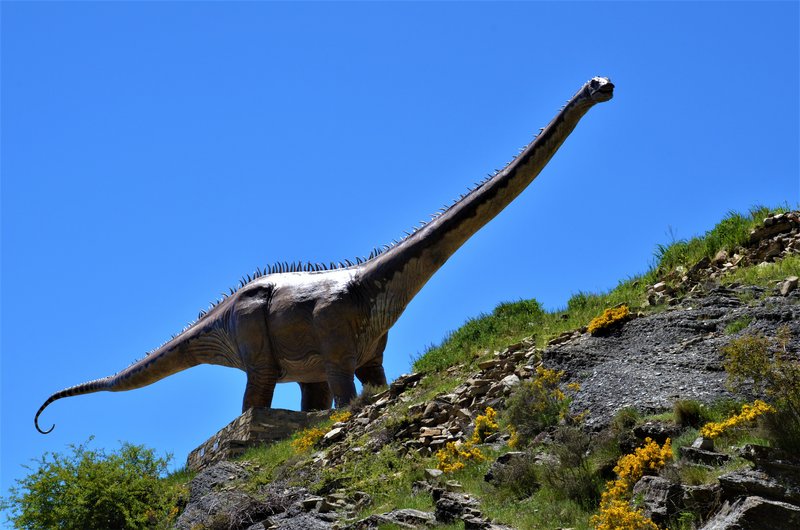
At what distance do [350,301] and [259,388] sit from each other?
2.45m

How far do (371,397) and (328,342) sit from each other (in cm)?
138

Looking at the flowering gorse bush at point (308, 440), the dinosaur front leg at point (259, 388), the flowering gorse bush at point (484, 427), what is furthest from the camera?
the dinosaur front leg at point (259, 388)

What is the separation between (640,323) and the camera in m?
19.1

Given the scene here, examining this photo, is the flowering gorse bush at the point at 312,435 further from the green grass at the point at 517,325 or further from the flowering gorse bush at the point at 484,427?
the flowering gorse bush at the point at 484,427

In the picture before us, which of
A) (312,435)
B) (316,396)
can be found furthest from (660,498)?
(316,396)

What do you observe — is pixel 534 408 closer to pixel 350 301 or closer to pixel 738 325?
pixel 738 325

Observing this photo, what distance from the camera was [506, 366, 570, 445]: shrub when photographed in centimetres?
1652

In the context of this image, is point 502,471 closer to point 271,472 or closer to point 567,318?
point 271,472

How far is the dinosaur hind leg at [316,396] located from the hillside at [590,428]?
6.66 ft

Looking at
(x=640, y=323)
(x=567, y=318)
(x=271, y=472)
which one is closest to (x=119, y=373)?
(x=271, y=472)

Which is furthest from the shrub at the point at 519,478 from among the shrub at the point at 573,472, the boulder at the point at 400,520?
the boulder at the point at 400,520

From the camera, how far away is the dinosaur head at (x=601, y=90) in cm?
2122

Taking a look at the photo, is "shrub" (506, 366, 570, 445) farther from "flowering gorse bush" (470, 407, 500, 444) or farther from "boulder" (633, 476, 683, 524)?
"boulder" (633, 476, 683, 524)

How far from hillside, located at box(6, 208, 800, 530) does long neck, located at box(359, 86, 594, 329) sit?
1581mm
